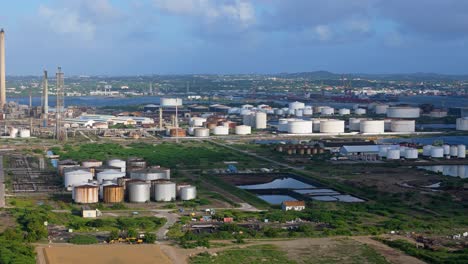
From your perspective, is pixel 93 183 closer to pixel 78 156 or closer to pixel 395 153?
pixel 78 156

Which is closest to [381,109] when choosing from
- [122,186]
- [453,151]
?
[453,151]

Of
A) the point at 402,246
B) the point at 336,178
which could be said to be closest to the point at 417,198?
the point at 336,178

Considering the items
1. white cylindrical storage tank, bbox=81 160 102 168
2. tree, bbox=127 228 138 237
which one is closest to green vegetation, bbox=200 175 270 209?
white cylindrical storage tank, bbox=81 160 102 168

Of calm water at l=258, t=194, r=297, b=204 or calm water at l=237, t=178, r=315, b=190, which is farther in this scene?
calm water at l=237, t=178, r=315, b=190

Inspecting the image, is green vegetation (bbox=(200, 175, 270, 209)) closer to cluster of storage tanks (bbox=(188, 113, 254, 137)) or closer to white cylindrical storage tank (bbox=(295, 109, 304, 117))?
cluster of storage tanks (bbox=(188, 113, 254, 137))

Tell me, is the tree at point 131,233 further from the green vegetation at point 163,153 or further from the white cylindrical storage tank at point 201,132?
the white cylindrical storage tank at point 201,132

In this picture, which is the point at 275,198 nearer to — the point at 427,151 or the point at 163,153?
the point at 163,153
